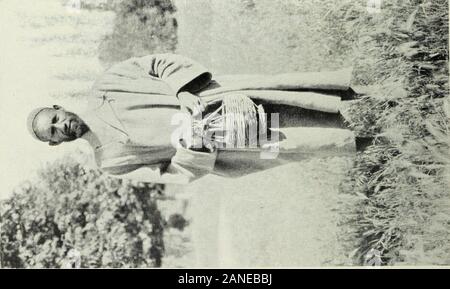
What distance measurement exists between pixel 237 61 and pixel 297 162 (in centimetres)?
59

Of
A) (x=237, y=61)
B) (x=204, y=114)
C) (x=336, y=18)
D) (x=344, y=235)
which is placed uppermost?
(x=336, y=18)

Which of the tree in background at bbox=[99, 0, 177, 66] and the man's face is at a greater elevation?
the tree in background at bbox=[99, 0, 177, 66]

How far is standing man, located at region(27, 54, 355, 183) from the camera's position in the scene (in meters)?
2.79

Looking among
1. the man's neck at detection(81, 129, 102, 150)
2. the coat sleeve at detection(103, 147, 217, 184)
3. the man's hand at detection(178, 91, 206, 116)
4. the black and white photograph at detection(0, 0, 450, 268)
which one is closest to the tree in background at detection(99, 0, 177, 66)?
the black and white photograph at detection(0, 0, 450, 268)

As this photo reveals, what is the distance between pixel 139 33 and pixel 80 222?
0.99 meters

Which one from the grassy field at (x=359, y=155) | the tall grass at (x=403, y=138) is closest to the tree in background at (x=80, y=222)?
the grassy field at (x=359, y=155)

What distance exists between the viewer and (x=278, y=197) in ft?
9.22

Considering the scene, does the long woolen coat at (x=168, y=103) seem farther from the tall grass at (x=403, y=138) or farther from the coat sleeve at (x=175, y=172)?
the tall grass at (x=403, y=138)

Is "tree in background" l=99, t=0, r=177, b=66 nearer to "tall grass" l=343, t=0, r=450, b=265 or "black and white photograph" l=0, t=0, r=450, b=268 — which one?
"black and white photograph" l=0, t=0, r=450, b=268

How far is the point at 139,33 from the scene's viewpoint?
287 centimetres

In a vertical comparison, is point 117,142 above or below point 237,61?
below

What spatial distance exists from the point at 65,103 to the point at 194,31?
737 millimetres
